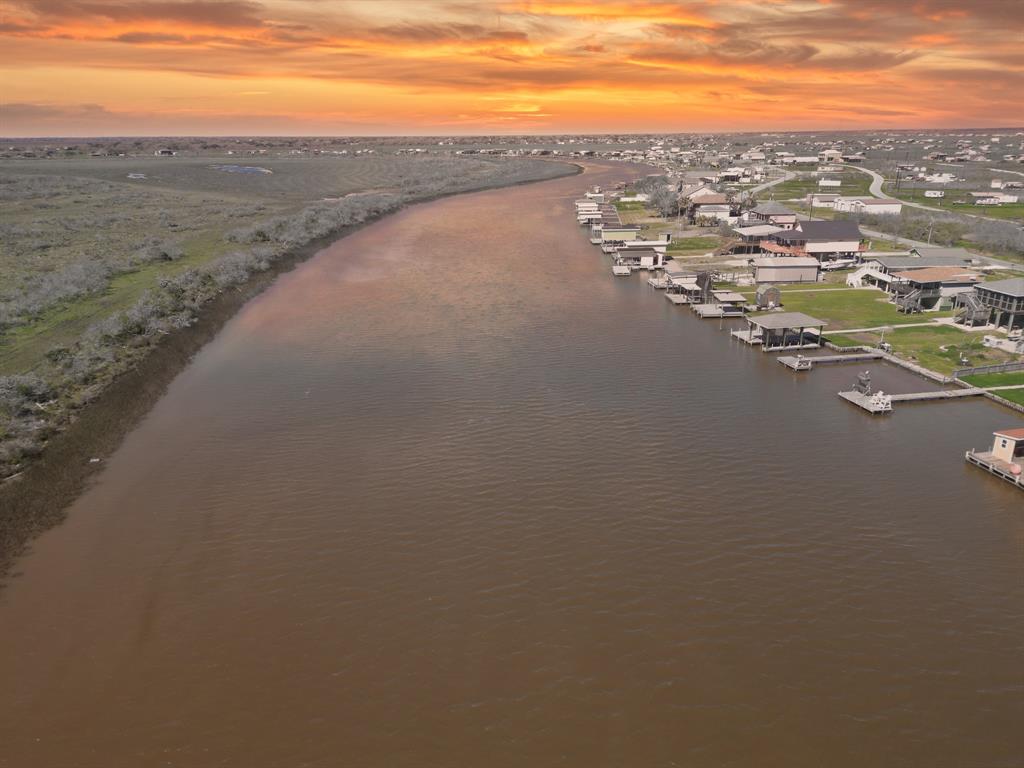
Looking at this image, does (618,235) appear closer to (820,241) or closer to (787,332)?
(820,241)

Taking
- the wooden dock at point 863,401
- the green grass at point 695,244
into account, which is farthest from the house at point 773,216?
the wooden dock at point 863,401

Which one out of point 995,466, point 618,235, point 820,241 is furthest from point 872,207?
point 995,466

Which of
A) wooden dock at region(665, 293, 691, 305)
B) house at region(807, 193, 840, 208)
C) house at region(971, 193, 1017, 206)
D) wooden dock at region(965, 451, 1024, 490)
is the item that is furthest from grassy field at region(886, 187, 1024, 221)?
wooden dock at region(965, 451, 1024, 490)

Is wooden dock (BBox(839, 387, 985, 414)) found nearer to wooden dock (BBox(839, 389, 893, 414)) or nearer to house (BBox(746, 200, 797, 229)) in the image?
wooden dock (BBox(839, 389, 893, 414))

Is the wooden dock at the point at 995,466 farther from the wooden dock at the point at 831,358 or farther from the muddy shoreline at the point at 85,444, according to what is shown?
the muddy shoreline at the point at 85,444

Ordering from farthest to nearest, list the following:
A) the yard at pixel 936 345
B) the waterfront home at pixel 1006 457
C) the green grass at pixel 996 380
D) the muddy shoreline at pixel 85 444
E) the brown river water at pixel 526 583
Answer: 1. the yard at pixel 936 345
2. the green grass at pixel 996 380
3. the waterfront home at pixel 1006 457
4. the muddy shoreline at pixel 85 444
5. the brown river water at pixel 526 583

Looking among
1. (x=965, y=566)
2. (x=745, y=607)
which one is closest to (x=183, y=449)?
(x=745, y=607)
